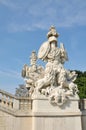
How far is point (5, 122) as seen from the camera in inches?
367

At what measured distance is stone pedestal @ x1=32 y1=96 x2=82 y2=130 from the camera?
9.43 metres

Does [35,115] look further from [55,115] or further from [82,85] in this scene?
[82,85]

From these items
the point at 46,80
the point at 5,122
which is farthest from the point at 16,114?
the point at 46,80

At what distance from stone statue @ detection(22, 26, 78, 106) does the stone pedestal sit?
0.30 m

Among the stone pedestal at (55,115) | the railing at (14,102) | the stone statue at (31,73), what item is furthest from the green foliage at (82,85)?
the railing at (14,102)

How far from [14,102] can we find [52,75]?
7.45ft

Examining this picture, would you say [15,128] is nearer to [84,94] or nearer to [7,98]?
→ [7,98]

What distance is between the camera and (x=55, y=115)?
9656mm

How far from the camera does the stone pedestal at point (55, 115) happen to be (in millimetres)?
9430

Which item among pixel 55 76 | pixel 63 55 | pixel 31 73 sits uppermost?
pixel 63 55

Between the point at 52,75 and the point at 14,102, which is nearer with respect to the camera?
the point at 14,102

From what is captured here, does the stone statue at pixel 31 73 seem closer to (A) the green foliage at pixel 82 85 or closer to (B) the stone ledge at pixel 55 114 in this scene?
(B) the stone ledge at pixel 55 114

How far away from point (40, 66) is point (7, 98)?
2.92 m

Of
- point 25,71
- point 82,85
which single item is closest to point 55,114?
point 25,71
